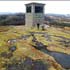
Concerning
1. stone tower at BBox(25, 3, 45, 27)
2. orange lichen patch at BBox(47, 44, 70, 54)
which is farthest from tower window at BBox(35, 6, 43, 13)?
orange lichen patch at BBox(47, 44, 70, 54)

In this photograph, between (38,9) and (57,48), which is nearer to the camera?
(57,48)

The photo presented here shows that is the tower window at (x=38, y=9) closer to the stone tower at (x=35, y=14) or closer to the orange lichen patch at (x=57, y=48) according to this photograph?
the stone tower at (x=35, y=14)

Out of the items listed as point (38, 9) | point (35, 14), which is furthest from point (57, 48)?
point (38, 9)

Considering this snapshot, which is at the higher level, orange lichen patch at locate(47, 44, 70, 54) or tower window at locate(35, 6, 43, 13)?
tower window at locate(35, 6, 43, 13)

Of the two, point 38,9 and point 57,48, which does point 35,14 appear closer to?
point 38,9

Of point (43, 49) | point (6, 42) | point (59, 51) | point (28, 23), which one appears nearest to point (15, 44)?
point (6, 42)

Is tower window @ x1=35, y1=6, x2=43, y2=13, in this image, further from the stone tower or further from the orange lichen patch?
the orange lichen patch

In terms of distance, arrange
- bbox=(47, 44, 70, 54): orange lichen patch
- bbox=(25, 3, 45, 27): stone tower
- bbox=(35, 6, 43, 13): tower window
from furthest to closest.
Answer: bbox=(35, 6, 43, 13): tower window → bbox=(25, 3, 45, 27): stone tower → bbox=(47, 44, 70, 54): orange lichen patch

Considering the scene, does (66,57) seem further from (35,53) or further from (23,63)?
(23,63)

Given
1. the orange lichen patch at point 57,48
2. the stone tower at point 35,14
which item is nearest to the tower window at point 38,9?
the stone tower at point 35,14
